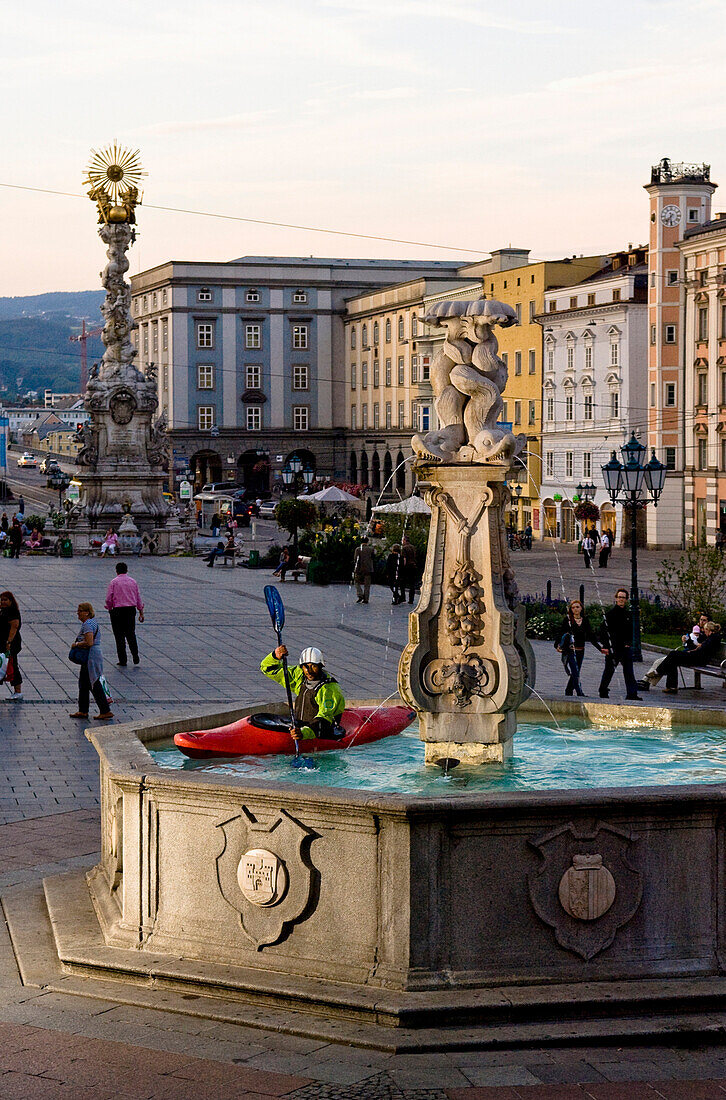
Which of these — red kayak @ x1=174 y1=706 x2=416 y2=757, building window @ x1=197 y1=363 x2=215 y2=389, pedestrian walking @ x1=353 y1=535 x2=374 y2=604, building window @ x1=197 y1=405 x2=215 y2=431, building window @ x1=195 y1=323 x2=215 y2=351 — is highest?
building window @ x1=195 y1=323 x2=215 y2=351

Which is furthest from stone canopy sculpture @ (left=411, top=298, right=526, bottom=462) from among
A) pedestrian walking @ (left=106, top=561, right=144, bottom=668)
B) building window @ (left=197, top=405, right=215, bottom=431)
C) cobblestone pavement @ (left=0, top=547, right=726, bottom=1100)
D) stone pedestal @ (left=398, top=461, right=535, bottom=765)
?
building window @ (left=197, top=405, right=215, bottom=431)

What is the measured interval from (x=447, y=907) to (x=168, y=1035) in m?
1.49

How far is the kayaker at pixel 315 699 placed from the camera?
1114 cm

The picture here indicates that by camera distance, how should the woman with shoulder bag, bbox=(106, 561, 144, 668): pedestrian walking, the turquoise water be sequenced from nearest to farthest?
the turquoise water
the woman with shoulder bag
bbox=(106, 561, 144, 668): pedestrian walking

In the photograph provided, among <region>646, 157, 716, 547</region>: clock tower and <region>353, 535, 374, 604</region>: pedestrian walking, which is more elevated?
<region>646, 157, 716, 547</region>: clock tower

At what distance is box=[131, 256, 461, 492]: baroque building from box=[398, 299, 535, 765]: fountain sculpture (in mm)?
94414

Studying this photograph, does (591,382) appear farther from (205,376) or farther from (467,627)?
(467,627)

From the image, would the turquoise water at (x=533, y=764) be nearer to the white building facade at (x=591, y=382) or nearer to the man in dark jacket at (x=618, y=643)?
the man in dark jacket at (x=618, y=643)

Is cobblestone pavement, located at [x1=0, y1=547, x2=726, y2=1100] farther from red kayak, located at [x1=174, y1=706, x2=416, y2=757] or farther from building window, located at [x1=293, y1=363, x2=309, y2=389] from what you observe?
building window, located at [x1=293, y1=363, x2=309, y2=389]

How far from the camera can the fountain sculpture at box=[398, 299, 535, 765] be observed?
10039 millimetres

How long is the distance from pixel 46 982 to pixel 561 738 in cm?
474

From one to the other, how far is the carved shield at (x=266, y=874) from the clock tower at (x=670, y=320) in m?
58.2

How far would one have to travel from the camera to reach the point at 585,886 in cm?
793

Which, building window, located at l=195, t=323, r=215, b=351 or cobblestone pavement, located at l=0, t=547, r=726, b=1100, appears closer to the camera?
cobblestone pavement, located at l=0, t=547, r=726, b=1100
